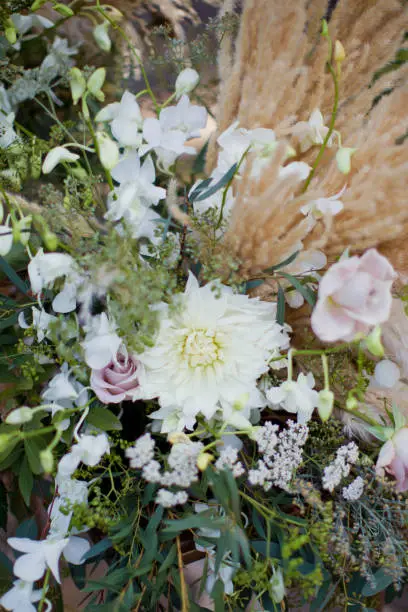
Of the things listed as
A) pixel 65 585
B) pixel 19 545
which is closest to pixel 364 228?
pixel 19 545

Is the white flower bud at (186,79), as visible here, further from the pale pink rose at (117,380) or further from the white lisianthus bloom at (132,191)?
the pale pink rose at (117,380)

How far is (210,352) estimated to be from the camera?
53cm

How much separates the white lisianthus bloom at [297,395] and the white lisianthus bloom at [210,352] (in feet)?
0.07

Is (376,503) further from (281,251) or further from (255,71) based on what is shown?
(255,71)

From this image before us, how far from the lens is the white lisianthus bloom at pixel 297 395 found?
0.50m

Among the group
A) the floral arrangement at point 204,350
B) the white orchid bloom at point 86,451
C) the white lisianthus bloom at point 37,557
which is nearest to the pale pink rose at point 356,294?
the floral arrangement at point 204,350

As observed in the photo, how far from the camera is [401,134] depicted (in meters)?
0.49

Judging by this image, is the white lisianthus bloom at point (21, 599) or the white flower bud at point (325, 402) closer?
the white flower bud at point (325, 402)

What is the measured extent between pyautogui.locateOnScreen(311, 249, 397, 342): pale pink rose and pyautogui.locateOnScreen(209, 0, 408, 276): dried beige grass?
0.24 ft

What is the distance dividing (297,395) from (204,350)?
0.33 feet

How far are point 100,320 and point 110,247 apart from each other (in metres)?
0.09

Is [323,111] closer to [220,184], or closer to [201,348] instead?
[220,184]

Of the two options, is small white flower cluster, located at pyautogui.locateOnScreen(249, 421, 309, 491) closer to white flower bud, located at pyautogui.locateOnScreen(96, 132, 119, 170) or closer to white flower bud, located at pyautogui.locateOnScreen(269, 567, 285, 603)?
white flower bud, located at pyautogui.locateOnScreen(269, 567, 285, 603)

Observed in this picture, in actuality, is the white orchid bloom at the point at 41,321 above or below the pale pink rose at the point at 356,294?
below
